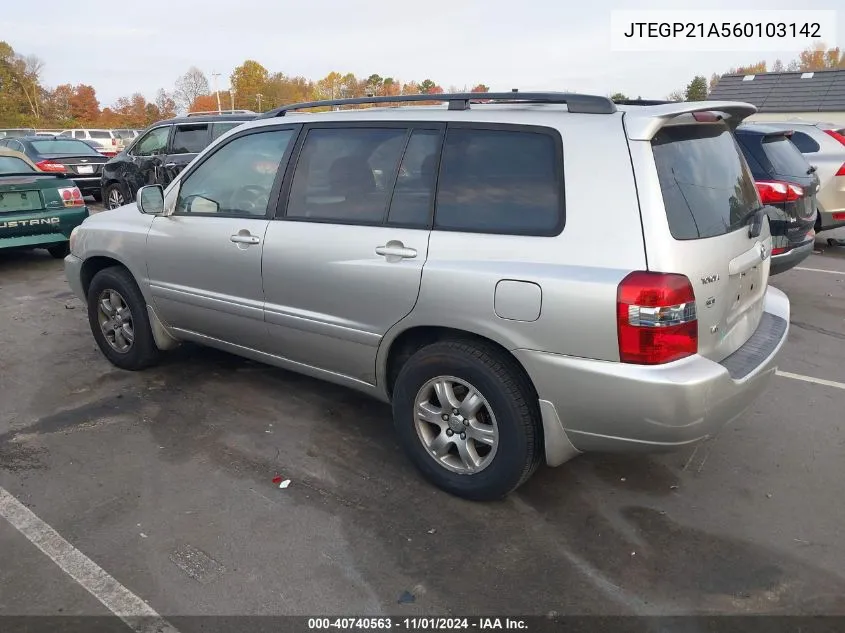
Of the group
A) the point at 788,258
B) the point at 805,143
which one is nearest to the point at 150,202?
the point at 788,258

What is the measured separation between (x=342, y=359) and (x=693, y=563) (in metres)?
1.96

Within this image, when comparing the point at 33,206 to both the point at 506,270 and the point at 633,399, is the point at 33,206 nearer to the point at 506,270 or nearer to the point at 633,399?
the point at 506,270

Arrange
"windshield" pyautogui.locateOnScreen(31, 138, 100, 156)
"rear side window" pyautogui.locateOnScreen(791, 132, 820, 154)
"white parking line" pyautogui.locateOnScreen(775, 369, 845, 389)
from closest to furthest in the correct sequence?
"white parking line" pyautogui.locateOnScreen(775, 369, 845, 389), "rear side window" pyautogui.locateOnScreen(791, 132, 820, 154), "windshield" pyautogui.locateOnScreen(31, 138, 100, 156)

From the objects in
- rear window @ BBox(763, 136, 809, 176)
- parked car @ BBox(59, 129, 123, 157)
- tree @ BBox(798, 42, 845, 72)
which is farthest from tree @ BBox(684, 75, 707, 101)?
rear window @ BBox(763, 136, 809, 176)

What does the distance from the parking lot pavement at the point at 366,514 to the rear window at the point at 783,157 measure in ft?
8.76

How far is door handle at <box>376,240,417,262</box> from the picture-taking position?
321 centimetres

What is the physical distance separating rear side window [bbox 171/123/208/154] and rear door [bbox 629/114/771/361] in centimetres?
988

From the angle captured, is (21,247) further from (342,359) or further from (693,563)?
(693,563)

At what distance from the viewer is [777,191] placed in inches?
247

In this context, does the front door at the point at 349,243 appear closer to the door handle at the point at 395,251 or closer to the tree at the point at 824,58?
the door handle at the point at 395,251

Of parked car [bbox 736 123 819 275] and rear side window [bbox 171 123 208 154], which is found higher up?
rear side window [bbox 171 123 208 154]

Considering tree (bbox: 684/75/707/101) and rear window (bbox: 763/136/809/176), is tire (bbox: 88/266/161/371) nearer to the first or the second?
rear window (bbox: 763/136/809/176)

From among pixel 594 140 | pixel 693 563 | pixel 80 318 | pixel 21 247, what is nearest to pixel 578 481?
pixel 693 563

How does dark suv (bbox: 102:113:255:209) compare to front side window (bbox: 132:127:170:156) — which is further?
front side window (bbox: 132:127:170:156)
